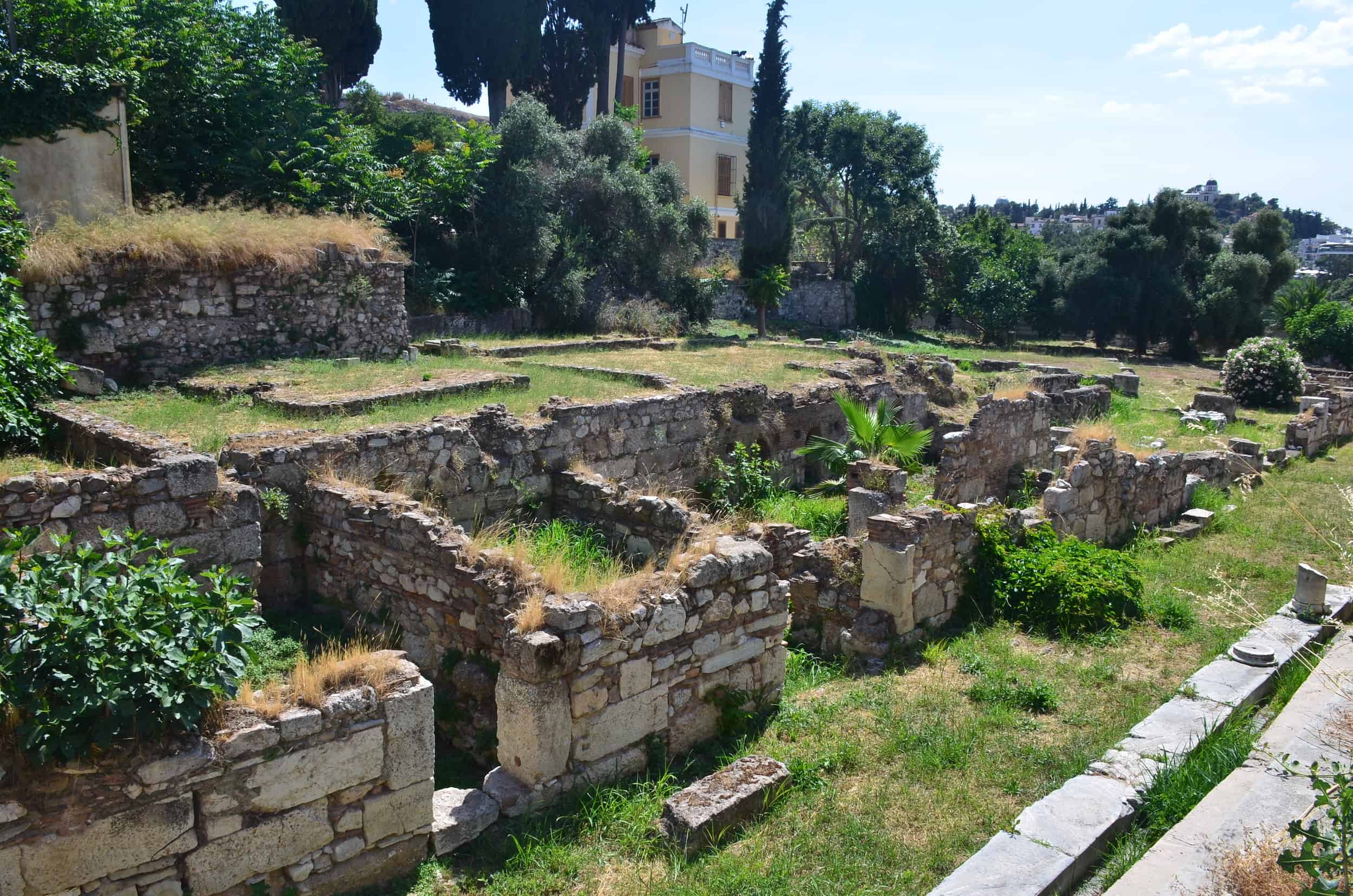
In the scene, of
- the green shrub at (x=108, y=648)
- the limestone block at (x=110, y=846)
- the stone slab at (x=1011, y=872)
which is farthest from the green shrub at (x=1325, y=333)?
the limestone block at (x=110, y=846)

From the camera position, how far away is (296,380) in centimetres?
1348

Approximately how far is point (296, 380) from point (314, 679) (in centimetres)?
925

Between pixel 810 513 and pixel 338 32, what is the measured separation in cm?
2724

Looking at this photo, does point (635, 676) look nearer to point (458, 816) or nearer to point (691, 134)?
point (458, 816)

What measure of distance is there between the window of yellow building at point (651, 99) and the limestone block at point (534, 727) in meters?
44.1

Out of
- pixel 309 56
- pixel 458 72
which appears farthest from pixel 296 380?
pixel 458 72

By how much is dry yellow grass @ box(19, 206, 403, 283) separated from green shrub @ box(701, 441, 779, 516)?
7.59 meters

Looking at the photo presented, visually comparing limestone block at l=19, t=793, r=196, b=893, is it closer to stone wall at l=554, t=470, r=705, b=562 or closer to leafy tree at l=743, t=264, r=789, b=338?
stone wall at l=554, t=470, r=705, b=562

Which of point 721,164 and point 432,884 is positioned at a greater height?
point 721,164

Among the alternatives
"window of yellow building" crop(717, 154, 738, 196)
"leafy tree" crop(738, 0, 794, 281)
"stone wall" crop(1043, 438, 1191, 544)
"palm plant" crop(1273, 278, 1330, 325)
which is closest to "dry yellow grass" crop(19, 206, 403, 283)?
"stone wall" crop(1043, 438, 1191, 544)

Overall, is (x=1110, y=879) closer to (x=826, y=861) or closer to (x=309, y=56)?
(x=826, y=861)

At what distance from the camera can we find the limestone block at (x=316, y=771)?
4855mm

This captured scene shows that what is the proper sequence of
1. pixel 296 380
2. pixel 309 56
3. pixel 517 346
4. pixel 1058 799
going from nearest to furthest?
pixel 1058 799
pixel 296 380
pixel 517 346
pixel 309 56

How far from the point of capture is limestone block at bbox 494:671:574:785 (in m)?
6.09
